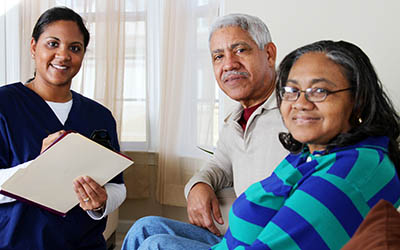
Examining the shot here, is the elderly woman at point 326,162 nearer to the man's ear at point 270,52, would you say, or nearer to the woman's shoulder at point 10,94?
the man's ear at point 270,52

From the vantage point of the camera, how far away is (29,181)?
1380mm

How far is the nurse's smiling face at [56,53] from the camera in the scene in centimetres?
165

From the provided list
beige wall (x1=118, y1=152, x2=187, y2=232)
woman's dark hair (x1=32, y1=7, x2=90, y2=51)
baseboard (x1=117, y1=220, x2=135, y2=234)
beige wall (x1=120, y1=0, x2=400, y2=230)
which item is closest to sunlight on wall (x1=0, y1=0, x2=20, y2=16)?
beige wall (x1=118, y1=152, x2=187, y2=232)

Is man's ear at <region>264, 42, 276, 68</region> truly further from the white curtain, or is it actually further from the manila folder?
the white curtain

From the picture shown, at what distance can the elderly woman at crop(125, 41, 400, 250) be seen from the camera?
0.88 meters

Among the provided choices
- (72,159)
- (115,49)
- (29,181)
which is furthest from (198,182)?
(115,49)

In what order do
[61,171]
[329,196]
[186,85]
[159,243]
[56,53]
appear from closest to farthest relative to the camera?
[329,196]
[159,243]
[61,171]
[56,53]
[186,85]

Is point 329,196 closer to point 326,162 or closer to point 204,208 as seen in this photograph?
point 326,162

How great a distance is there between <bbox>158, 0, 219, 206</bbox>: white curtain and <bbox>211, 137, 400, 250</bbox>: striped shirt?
5.49 feet

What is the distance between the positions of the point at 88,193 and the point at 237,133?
0.56 metres

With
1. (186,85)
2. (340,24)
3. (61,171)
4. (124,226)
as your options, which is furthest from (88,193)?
(124,226)

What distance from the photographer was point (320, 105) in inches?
39.9

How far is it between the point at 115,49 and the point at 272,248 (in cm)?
213

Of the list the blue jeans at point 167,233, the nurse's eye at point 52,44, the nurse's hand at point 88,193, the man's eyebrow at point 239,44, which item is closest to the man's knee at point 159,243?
the blue jeans at point 167,233
